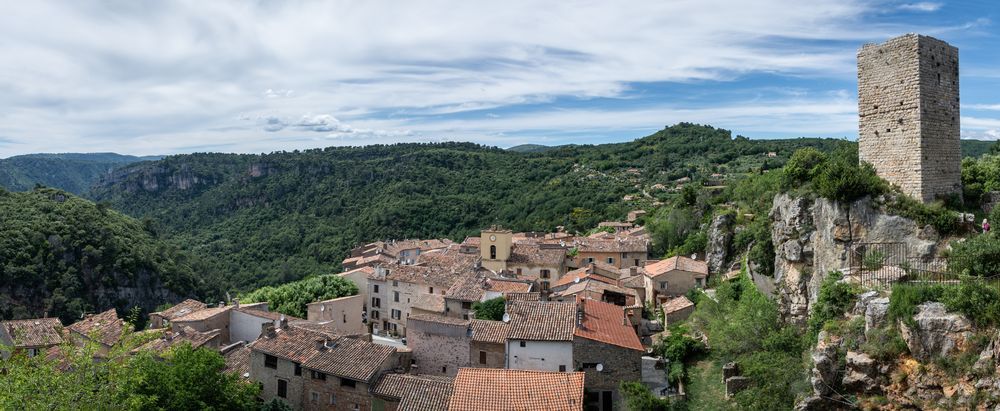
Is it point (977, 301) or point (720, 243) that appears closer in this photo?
point (977, 301)

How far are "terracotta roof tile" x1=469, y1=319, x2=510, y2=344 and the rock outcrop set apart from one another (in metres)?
18.2

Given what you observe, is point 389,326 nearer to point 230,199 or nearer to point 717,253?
point 717,253

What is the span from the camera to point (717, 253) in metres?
42.1

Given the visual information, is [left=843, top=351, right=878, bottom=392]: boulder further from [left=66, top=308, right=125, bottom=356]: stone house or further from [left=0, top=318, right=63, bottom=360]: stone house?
[left=0, top=318, right=63, bottom=360]: stone house

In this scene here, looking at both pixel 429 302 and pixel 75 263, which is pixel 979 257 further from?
pixel 75 263

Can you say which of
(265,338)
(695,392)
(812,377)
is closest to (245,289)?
(265,338)

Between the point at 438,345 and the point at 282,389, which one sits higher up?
the point at 438,345

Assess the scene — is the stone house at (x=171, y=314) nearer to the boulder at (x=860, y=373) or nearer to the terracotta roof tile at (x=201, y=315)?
the terracotta roof tile at (x=201, y=315)

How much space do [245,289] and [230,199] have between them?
209 feet

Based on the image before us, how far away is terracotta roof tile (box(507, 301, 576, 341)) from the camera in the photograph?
27688mm

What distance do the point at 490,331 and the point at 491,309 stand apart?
5097 millimetres

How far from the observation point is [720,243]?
1650 inches

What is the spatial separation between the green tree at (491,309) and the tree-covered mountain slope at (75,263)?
60307mm

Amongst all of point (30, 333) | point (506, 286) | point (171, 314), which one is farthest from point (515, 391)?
point (30, 333)
